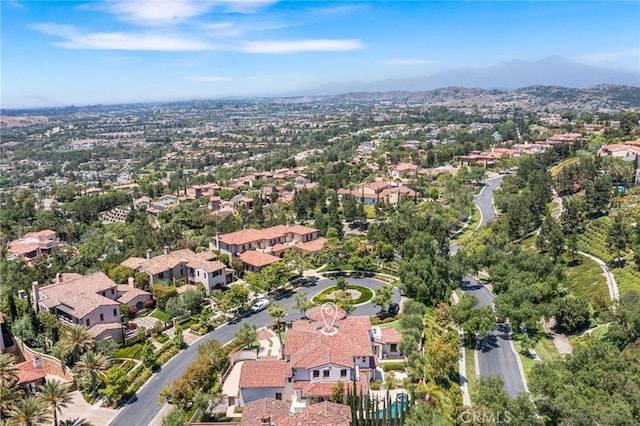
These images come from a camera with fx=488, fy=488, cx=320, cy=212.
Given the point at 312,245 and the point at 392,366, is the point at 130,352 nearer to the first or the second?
the point at 392,366

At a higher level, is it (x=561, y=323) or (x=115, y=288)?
(x=115, y=288)

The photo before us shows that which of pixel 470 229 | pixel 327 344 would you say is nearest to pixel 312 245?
Answer: pixel 470 229

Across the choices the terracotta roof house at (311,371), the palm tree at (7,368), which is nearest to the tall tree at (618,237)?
the terracotta roof house at (311,371)

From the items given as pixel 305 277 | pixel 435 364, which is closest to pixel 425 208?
pixel 305 277

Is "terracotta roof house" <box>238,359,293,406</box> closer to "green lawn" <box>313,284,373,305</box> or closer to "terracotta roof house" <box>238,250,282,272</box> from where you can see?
"green lawn" <box>313,284,373,305</box>

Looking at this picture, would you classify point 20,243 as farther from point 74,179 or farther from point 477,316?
point 74,179

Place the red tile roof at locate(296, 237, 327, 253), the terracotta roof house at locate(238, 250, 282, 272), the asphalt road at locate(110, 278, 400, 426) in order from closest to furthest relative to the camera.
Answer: the asphalt road at locate(110, 278, 400, 426) → the terracotta roof house at locate(238, 250, 282, 272) → the red tile roof at locate(296, 237, 327, 253)

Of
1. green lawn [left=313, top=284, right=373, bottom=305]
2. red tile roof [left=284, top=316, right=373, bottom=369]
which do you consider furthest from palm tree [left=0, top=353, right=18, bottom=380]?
green lawn [left=313, top=284, right=373, bottom=305]

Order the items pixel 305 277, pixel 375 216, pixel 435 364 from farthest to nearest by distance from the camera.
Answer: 1. pixel 375 216
2. pixel 305 277
3. pixel 435 364
